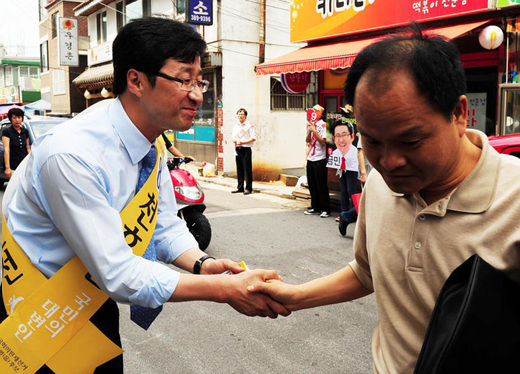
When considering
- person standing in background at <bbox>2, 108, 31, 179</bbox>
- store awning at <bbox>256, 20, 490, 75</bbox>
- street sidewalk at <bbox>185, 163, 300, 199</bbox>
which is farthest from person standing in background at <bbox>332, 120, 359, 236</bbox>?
person standing in background at <bbox>2, 108, 31, 179</bbox>

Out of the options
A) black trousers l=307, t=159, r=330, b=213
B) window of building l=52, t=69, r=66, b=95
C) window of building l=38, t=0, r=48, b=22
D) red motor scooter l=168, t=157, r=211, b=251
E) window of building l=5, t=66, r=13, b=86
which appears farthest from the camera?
window of building l=5, t=66, r=13, b=86

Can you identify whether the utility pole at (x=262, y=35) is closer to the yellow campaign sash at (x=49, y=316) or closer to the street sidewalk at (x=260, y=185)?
the street sidewalk at (x=260, y=185)

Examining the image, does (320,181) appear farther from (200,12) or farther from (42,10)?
(42,10)

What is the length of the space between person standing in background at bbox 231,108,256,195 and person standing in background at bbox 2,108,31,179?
4.37 m

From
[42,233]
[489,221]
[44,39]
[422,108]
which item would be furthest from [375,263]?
[44,39]

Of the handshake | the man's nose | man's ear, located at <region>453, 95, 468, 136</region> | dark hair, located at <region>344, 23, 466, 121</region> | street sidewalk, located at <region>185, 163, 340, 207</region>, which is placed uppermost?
dark hair, located at <region>344, 23, 466, 121</region>

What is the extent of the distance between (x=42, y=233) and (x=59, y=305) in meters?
0.26

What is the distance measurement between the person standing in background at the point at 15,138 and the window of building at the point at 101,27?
573 inches

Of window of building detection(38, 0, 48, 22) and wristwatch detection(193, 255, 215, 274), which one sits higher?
window of building detection(38, 0, 48, 22)

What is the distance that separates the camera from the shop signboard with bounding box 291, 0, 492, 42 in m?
8.01

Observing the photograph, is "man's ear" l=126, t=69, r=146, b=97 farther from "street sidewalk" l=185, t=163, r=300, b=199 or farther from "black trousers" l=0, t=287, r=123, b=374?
"street sidewalk" l=185, t=163, r=300, b=199

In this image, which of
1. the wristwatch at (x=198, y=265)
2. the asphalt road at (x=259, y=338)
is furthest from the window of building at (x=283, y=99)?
the wristwatch at (x=198, y=265)

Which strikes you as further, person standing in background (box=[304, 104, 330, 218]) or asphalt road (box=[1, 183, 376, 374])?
person standing in background (box=[304, 104, 330, 218])

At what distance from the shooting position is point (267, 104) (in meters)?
14.9
